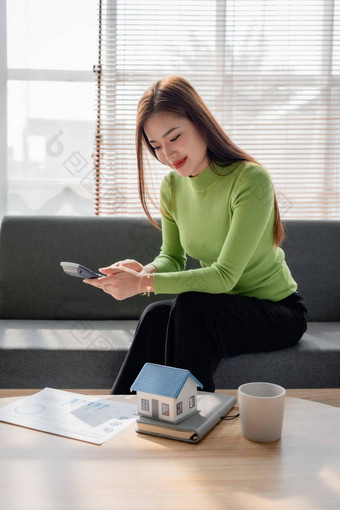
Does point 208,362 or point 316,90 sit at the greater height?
point 316,90

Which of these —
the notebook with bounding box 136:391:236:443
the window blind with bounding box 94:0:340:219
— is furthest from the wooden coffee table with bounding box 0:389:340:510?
the window blind with bounding box 94:0:340:219

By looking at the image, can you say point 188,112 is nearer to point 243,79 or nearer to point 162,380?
point 162,380

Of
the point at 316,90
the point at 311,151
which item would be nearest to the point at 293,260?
the point at 311,151

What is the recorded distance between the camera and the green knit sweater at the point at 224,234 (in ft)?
5.54

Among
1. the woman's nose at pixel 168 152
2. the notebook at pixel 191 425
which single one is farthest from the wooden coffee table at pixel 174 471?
the woman's nose at pixel 168 152

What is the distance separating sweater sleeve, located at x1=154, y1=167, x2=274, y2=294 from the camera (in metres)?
1.68

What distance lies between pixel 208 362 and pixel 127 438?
2.01 feet

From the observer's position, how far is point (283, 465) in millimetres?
942

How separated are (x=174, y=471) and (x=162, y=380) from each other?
8.3 inches

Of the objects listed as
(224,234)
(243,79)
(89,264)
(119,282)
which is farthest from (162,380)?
(243,79)

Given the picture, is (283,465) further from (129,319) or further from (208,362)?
(129,319)

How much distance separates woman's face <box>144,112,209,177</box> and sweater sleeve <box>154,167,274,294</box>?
192 mm

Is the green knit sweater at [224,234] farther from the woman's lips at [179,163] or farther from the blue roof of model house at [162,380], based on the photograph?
the blue roof of model house at [162,380]

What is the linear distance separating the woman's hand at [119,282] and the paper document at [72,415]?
43 cm
